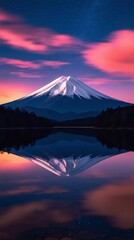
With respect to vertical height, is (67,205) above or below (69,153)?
above

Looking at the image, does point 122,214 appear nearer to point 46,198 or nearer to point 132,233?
point 132,233

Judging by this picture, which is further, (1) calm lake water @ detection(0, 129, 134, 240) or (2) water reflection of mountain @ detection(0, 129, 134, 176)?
(2) water reflection of mountain @ detection(0, 129, 134, 176)

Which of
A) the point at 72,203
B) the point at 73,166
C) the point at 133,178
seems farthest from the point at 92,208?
the point at 73,166

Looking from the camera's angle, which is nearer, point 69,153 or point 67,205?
point 67,205

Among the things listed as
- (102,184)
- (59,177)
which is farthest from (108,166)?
(102,184)

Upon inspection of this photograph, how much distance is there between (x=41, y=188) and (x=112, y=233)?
9.64m

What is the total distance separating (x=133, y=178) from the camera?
2566cm

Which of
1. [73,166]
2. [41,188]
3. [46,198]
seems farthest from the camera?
[73,166]

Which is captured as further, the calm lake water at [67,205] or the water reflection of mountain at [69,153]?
the water reflection of mountain at [69,153]

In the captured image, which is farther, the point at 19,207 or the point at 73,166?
the point at 73,166

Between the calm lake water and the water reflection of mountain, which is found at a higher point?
the calm lake water

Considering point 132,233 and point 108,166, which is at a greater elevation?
point 132,233

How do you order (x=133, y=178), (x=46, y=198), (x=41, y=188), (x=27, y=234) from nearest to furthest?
(x=27, y=234) → (x=46, y=198) → (x=41, y=188) → (x=133, y=178)

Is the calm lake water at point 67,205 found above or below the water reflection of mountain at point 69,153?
above
